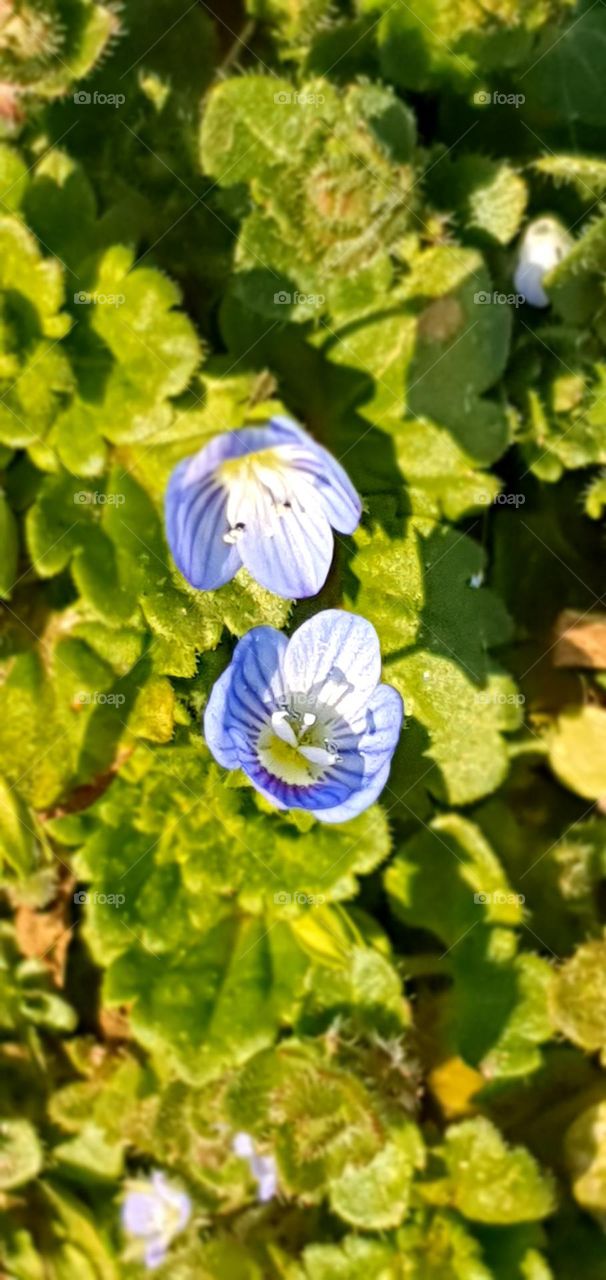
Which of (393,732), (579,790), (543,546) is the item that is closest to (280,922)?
(579,790)

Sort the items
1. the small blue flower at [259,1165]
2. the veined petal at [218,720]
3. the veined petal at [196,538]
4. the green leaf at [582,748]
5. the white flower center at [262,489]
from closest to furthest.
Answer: the veined petal at [218,720], the veined petal at [196,538], the white flower center at [262,489], the small blue flower at [259,1165], the green leaf at [582,748]

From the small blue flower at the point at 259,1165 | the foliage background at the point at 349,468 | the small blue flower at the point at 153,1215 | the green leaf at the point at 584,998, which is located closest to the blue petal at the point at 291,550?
the foliage background at the point at 349,468

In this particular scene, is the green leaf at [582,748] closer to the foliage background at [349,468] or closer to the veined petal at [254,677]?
the foliage background at [349,468]

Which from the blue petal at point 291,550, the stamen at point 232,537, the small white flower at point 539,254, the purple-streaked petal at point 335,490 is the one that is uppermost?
the small white flower at point 539,254

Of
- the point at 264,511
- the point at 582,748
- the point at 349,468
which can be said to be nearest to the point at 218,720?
the point at 264,511

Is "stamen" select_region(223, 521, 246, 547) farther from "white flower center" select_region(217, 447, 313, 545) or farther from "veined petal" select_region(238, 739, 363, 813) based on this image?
→ "veined petal" select_region(238, 739, 363, 813)

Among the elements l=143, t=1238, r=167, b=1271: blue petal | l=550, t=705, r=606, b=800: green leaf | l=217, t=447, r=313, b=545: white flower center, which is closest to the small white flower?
l=550, t=705, r=606, b=800: green leaf
